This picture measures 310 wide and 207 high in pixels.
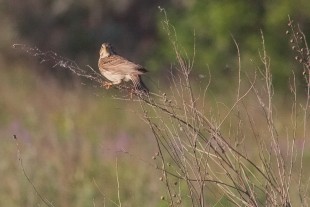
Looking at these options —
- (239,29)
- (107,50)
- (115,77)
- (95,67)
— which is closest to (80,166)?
(107,50)

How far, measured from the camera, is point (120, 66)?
8.82m

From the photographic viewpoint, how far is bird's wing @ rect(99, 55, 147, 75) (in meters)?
8.52

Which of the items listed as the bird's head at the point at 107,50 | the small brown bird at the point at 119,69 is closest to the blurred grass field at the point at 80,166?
the small brown bird at the point at 119,69

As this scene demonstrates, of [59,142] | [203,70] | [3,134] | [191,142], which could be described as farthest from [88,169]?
[203,70]

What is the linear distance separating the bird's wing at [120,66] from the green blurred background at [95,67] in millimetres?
321

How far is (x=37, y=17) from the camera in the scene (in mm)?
31578

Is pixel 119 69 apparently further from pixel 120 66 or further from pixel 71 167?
pixel 71 167

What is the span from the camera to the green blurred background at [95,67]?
11039 mm

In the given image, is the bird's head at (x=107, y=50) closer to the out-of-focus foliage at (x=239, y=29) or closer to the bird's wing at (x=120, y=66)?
the bird's wing at (x=120, y=66)

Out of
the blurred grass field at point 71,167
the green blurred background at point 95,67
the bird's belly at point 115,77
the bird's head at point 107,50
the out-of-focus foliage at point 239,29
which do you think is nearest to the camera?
the bird's belly at point 115,77

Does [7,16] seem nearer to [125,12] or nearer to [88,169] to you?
[125,12]

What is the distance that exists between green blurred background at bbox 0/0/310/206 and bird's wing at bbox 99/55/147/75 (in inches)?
12.6

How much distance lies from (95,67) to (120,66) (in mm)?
14942

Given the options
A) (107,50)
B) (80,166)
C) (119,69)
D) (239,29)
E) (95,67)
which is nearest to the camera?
(119,69)
